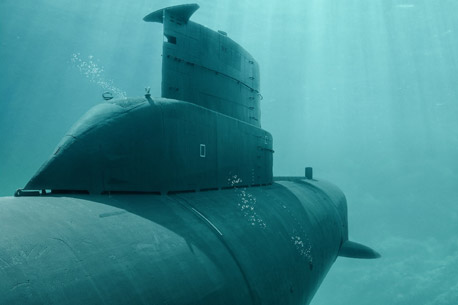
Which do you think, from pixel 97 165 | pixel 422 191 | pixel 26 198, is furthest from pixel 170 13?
pixel 422 191

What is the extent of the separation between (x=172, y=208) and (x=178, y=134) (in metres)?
1.54

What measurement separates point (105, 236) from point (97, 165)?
1600 millimetres

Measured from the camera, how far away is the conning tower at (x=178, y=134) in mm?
4848

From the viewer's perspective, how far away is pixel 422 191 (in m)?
85.7

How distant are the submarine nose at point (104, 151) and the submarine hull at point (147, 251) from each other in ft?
0.94

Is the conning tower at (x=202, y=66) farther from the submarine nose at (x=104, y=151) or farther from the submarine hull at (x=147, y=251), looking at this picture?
the submarine hull at (x=147, y=251)

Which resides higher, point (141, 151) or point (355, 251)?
point (141, 151)

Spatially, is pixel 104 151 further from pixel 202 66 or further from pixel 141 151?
pixel 202 66

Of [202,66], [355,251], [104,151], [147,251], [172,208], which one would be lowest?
[355,251]

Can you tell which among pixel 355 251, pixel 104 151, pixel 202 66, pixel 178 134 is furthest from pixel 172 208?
pixel 355 251

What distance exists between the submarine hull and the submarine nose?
288 mm

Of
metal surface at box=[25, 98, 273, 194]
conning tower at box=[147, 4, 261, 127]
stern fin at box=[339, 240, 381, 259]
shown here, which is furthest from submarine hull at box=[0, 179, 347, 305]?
stern fin at box=[339, 240, 381, 259]

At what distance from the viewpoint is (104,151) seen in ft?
16.3

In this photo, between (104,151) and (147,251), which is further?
(104,151)
